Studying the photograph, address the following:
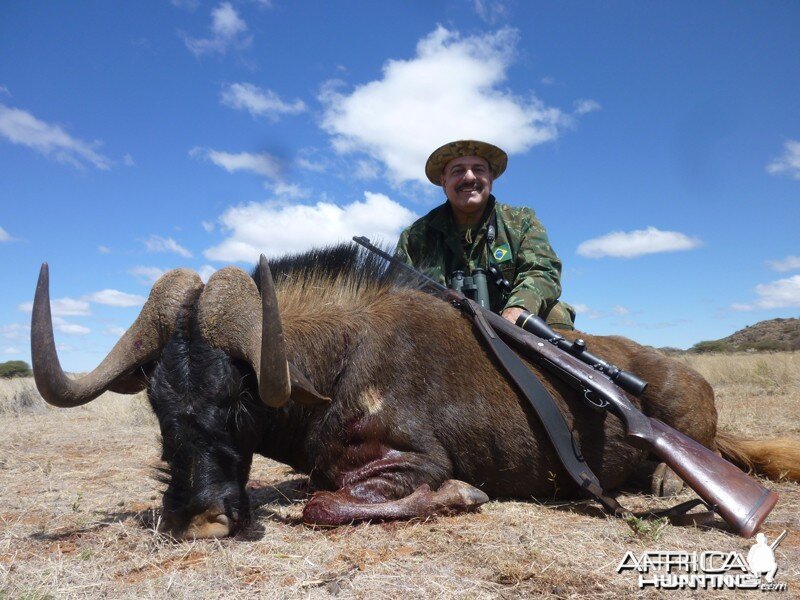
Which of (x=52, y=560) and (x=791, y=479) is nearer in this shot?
(x=52, y=560)

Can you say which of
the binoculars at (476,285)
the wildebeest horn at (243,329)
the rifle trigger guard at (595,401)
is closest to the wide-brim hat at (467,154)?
the binoculars at (476,285)

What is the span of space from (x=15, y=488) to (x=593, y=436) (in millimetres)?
4668

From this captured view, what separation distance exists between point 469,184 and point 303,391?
3.62 metres

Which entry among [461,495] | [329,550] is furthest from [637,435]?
[329,550]

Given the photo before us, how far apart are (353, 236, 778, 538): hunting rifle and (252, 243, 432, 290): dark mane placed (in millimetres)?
87

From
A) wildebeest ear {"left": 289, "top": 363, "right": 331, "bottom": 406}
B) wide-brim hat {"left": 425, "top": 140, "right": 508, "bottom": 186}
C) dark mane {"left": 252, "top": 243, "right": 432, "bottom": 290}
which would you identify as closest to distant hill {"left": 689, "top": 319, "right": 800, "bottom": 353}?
wide-brim hat {"left": 425, "top": 140, "right": 508, "bottom": 186}

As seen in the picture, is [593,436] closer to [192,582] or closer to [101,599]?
[192,582]

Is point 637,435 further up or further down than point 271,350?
further down

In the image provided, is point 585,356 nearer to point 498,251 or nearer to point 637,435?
point 637,435

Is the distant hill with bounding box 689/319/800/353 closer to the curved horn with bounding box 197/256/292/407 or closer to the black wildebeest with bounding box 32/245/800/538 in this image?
the black wildebeest with bounding box 32/245/800/538

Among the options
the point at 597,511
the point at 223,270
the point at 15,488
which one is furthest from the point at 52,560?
the point at 597,511

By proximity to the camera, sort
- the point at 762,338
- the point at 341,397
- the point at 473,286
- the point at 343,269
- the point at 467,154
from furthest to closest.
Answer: the point at 762,338
the point at 467,154
the point at 473,286
the point at 343,269
the point at 341,397

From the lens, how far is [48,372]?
3.14 m

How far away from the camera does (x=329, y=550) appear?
2.93 meters
